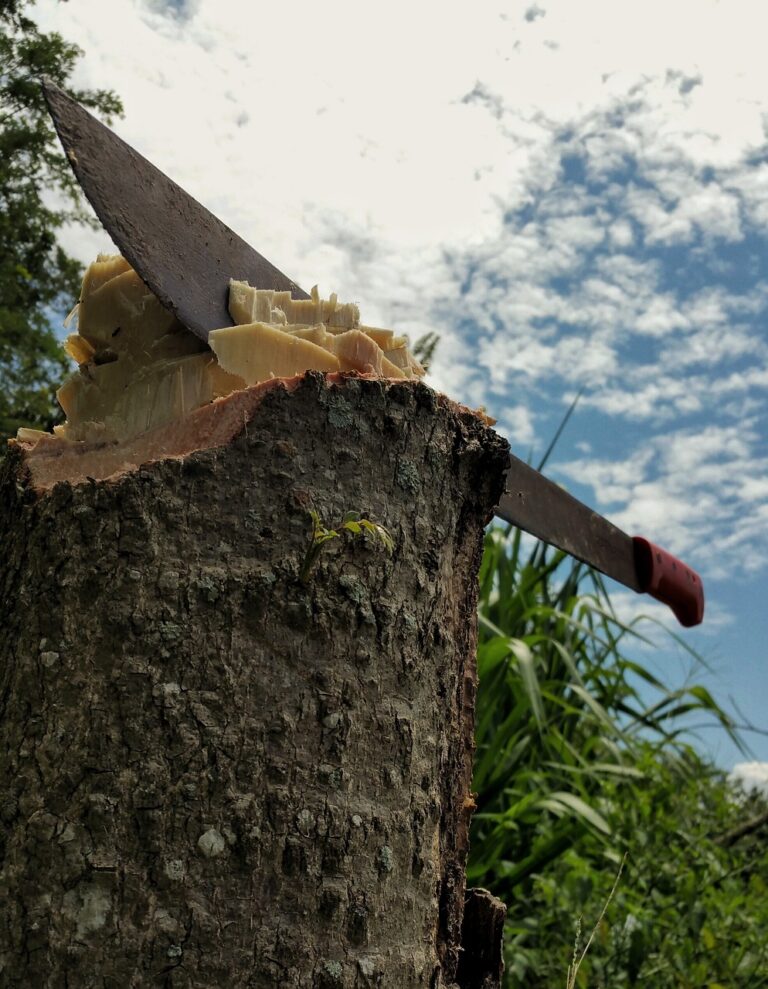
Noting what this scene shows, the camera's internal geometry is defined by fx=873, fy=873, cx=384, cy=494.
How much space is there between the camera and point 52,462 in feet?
3.89

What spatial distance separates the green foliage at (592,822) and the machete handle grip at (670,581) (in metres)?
0.45

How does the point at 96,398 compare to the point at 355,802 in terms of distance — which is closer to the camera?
the point at 355,802

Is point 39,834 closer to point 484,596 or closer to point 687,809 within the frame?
point 484,596

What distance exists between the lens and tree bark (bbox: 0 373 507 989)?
94 cm

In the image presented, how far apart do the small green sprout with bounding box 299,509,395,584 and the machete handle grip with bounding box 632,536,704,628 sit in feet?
5.84

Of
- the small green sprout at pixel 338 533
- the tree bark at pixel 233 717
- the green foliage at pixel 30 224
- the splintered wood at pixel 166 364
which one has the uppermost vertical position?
the green foliage at pixel 30 224

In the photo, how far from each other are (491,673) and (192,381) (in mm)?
2240

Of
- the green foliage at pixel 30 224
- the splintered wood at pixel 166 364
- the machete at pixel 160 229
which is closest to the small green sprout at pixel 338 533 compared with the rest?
the splintered wood at pixel 166 364

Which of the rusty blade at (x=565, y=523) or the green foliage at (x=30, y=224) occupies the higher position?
the green foliage at (x=30, y=224)

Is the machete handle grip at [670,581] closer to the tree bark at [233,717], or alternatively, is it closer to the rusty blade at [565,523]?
the rusty blade at [565,523]

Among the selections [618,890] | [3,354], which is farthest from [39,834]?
[3,354]

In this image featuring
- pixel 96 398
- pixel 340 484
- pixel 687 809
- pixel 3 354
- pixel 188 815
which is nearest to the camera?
pixel 188 815

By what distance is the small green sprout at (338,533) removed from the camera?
3.30 feet

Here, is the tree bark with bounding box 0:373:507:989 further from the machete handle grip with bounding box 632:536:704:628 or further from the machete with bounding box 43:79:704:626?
the machete handle grip with bounding box 632:536:704:628
